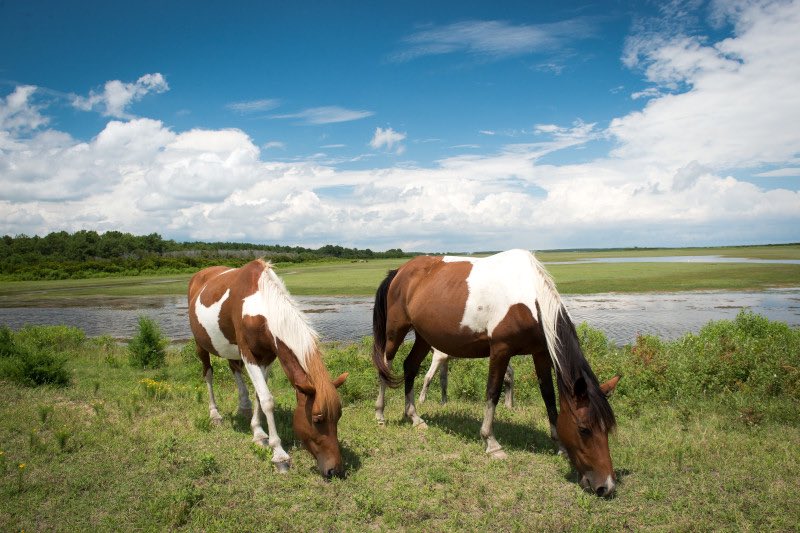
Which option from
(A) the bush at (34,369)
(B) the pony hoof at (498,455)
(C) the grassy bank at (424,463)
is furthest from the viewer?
(A) the bush at (34,369)

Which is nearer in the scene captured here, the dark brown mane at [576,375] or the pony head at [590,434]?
the pony head at [590,434]

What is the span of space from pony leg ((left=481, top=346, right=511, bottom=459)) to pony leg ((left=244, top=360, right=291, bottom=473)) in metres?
2.70

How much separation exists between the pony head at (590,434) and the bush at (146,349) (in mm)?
12286

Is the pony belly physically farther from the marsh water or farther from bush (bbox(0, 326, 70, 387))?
the marsh water

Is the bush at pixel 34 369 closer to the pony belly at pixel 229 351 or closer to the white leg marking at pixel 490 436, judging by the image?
the pony belly at pixel 229 351

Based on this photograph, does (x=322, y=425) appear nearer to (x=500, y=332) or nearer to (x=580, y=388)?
(x=500, y=332)

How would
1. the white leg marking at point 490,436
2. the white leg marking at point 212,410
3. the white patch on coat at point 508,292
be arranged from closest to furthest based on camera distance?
the white patch on coat at point 508,292 → the white leg marking at point 490,436 → the white leg marking at point 212,410

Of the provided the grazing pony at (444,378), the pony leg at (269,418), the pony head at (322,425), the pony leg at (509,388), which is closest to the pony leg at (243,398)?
the pony leg at (269,418)

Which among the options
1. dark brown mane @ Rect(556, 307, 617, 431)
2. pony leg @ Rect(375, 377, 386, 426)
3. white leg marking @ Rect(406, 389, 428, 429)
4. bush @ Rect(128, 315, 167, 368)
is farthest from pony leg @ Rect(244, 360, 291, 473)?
bush @ Rect(128, 315, 167, 368)

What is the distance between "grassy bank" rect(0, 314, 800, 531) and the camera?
16.3 ft

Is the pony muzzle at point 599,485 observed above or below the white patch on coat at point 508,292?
below

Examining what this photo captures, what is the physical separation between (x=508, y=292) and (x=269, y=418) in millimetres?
3579

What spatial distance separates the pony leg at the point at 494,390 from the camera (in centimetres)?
652

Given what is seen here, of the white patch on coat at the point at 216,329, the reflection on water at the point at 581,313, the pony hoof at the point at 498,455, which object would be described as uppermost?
the white patch on coat at the point at 216,329
